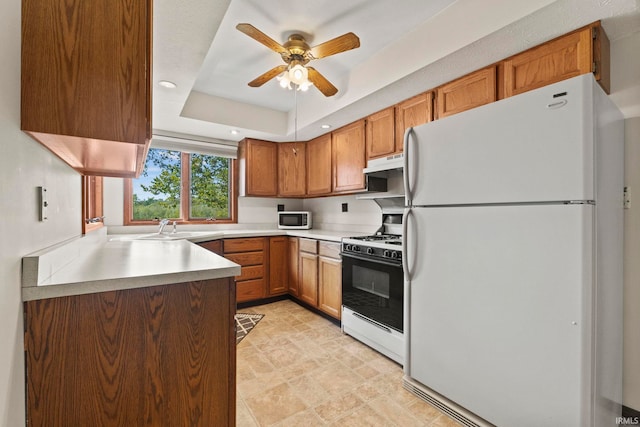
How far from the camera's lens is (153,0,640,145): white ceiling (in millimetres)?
1508

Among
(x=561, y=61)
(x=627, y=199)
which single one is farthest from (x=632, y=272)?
(x=561, y=61)

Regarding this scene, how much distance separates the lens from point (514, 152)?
137 centimetres

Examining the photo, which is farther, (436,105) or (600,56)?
(436,105)

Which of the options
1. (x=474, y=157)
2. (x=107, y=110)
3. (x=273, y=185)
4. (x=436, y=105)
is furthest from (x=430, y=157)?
(x=273, y=185)

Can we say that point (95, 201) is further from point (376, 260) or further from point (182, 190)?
point (376, 260)

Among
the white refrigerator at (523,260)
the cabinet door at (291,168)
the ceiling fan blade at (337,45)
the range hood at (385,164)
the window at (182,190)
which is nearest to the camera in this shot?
the white refrigerator at (523,260)

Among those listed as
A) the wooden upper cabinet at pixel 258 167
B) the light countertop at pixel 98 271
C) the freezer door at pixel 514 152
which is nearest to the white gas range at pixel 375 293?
the freezer door at pixel 514 152

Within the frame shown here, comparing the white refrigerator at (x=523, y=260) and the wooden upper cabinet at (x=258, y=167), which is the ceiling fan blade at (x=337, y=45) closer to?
the white refrigerator at (x=523, y=260)

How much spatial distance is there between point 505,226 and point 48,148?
1966 mm

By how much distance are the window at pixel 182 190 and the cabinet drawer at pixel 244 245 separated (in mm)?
755

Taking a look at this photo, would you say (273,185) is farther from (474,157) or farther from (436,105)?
(474,157)

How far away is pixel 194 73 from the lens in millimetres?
2092

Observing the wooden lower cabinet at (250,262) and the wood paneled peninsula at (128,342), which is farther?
the wooden lower cabinet at (250,262)

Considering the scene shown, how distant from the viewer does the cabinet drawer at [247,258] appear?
3361 mm
